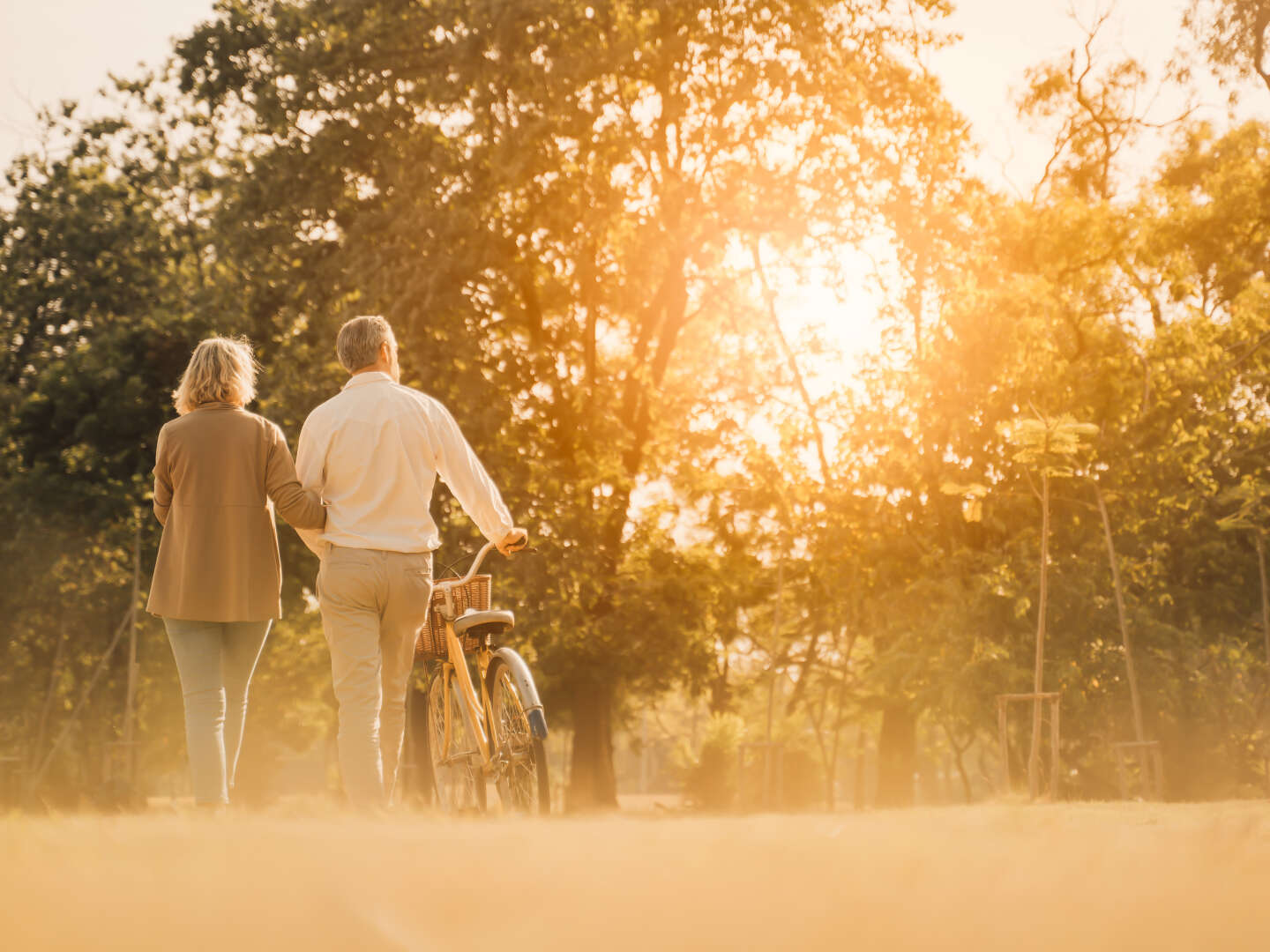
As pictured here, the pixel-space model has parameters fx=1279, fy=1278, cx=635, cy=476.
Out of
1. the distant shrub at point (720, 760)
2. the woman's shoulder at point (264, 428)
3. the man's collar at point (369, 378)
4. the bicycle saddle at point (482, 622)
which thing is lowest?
the distant shrub at point (720, 760)

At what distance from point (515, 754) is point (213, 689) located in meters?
1.45

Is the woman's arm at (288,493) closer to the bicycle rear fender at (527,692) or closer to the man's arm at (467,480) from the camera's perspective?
the man's arm at (467,480)

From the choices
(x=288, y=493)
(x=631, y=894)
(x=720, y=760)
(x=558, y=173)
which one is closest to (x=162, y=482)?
(x=288, y=493)

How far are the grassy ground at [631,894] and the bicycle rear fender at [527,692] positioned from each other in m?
3.99

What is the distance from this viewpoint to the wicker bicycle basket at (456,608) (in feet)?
20.7

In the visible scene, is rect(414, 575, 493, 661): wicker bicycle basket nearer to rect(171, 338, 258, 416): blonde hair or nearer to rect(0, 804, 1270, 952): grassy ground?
rect(171, 338, 258, 416): blonde hair

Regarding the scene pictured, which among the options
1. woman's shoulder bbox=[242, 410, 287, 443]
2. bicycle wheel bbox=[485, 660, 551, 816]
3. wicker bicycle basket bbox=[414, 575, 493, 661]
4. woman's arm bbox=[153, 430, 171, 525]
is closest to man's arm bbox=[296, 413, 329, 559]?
woman's shoulder bbox=[242, 410, 287, 443]

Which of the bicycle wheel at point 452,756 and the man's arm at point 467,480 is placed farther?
the bicycle wheel at point 452,756

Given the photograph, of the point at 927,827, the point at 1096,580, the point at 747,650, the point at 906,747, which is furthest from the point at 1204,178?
the point at 927,827

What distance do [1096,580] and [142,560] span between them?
2005cm

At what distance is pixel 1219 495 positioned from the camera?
21.9 meters

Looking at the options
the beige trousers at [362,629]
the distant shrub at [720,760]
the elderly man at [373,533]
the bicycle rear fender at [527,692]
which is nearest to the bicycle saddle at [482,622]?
the bicycle rear fender at [527,692]

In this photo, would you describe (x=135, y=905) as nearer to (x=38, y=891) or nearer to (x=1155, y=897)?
(x=38, y=891)

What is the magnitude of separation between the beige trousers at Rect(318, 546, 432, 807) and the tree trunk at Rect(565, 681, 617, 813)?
18583 mm
